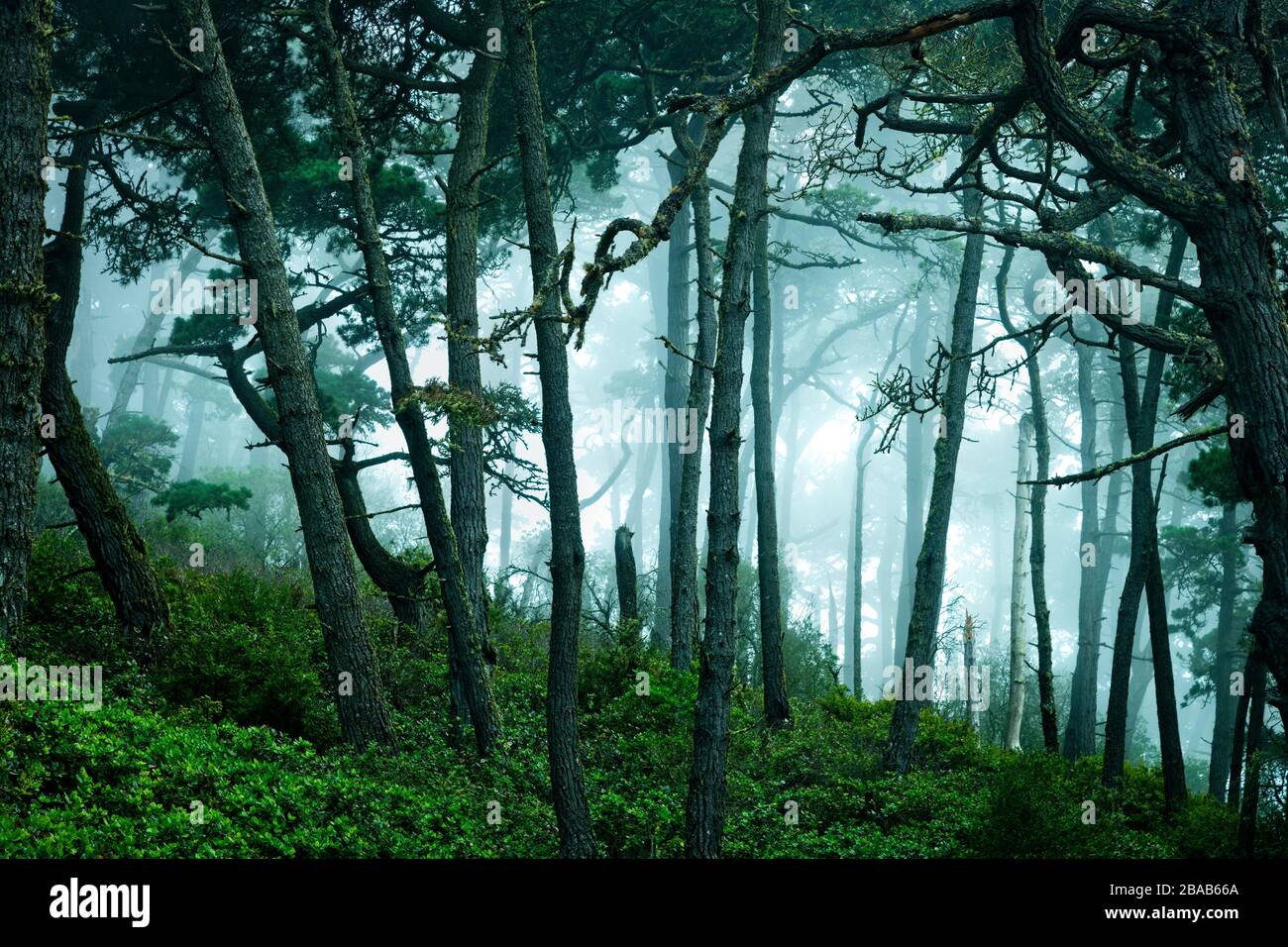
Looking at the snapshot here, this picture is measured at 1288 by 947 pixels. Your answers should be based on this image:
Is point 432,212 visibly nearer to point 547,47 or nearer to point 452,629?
point 547,47

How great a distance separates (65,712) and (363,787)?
6.96 feet

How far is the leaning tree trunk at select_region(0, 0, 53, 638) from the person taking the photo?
6.92 meters

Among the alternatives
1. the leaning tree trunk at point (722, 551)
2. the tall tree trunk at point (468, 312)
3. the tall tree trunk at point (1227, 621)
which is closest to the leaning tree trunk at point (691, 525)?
the tall tree trunk at point (468, 312)

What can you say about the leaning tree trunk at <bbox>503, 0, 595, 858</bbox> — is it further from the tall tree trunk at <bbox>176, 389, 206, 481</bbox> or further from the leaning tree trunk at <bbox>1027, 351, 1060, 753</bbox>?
the tall tree trunk at <bbox>176, 389, 206, 481</bbox>

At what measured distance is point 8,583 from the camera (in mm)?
7109

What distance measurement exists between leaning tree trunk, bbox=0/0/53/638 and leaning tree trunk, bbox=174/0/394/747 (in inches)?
83.8

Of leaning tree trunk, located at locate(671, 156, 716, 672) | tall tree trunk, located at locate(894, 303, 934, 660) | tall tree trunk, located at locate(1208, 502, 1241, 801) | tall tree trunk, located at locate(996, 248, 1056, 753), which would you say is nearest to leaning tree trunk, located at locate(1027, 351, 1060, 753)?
tall tree trunk, located at locate(996, 248, 1056, 753)

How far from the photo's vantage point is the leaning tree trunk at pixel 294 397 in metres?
9.27

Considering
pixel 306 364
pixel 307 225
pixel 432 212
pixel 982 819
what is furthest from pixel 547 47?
pixel 982 819

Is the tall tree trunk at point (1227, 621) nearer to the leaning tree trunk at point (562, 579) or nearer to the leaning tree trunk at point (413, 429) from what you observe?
the leaning tree trunk at point (413, 429)

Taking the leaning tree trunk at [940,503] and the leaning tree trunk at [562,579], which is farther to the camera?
the leaning tree trunk at [940,503]

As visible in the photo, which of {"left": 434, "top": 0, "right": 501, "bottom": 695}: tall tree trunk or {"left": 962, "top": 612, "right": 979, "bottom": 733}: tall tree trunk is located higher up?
{"left": 434, "top": 0, "right": 501, "bottom": 695}: tall tree trunk

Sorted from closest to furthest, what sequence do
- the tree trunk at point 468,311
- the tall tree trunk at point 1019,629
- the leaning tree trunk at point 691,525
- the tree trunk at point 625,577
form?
the tree trunk at point 468,311 < the leaning tree trunk at point 691,525 < the tree trunk at point 625,577 < the tall tree trunk at point 1019,629

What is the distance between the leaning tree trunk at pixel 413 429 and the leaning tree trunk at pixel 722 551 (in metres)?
3.14
